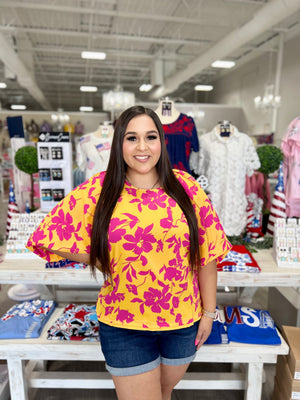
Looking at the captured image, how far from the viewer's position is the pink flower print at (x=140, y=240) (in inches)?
45.8

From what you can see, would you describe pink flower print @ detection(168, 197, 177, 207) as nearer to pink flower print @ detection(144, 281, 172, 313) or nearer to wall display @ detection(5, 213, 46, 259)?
pink flower print @ detection(144, 281, 172, 313)

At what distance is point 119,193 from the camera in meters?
1.23

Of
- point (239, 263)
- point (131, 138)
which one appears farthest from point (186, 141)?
point (131, 138)

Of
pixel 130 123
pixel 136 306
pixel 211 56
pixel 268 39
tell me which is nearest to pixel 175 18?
pixel 211 56

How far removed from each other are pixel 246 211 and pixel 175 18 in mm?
5389

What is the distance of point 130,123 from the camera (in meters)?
1.20

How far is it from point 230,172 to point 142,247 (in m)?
1.78

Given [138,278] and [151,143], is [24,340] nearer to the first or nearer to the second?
[138,278]

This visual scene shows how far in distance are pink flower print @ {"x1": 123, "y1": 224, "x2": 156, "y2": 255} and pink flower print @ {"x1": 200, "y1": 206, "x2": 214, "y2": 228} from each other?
256mm

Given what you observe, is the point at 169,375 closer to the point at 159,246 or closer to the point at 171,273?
the point at 171,273

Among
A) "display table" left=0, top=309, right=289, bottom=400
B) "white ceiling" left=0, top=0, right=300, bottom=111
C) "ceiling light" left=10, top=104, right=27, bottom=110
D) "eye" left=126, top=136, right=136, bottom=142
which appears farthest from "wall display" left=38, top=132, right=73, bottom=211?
"ceiling light" left=10, top=104, right=27, bottom=110

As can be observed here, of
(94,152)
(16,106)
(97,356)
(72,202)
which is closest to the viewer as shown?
(72,202)

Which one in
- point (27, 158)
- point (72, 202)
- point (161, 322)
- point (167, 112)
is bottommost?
point (161, 322)

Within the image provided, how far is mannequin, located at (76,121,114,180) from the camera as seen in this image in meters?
3.08
